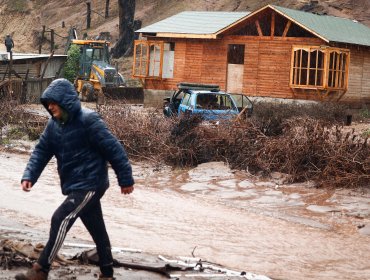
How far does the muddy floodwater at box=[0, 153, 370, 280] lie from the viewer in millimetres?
10188

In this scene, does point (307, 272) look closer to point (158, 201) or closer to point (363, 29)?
point (158, 201)

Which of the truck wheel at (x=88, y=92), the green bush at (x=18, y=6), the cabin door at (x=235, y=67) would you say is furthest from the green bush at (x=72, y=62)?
the green bush at (x=18, y=6)

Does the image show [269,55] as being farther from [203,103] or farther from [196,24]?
[203,103]

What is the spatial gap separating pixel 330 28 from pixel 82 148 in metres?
28.1

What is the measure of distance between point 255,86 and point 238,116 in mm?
15020

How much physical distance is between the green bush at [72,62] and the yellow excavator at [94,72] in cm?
20

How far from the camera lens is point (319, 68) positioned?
32375mm

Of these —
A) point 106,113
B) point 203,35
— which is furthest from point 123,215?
point 203,35

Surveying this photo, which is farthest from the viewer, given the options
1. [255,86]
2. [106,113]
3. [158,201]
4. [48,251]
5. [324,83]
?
[255,86]

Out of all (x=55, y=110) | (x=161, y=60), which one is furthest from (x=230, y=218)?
(x=161, y=60)

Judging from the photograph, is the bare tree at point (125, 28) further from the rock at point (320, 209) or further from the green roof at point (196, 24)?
the rock at point (320, 209)

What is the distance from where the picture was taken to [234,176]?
17359 mm

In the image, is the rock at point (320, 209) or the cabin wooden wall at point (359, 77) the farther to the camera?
the cabin wooden wall at point (359, 77)

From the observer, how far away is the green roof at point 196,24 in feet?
115
